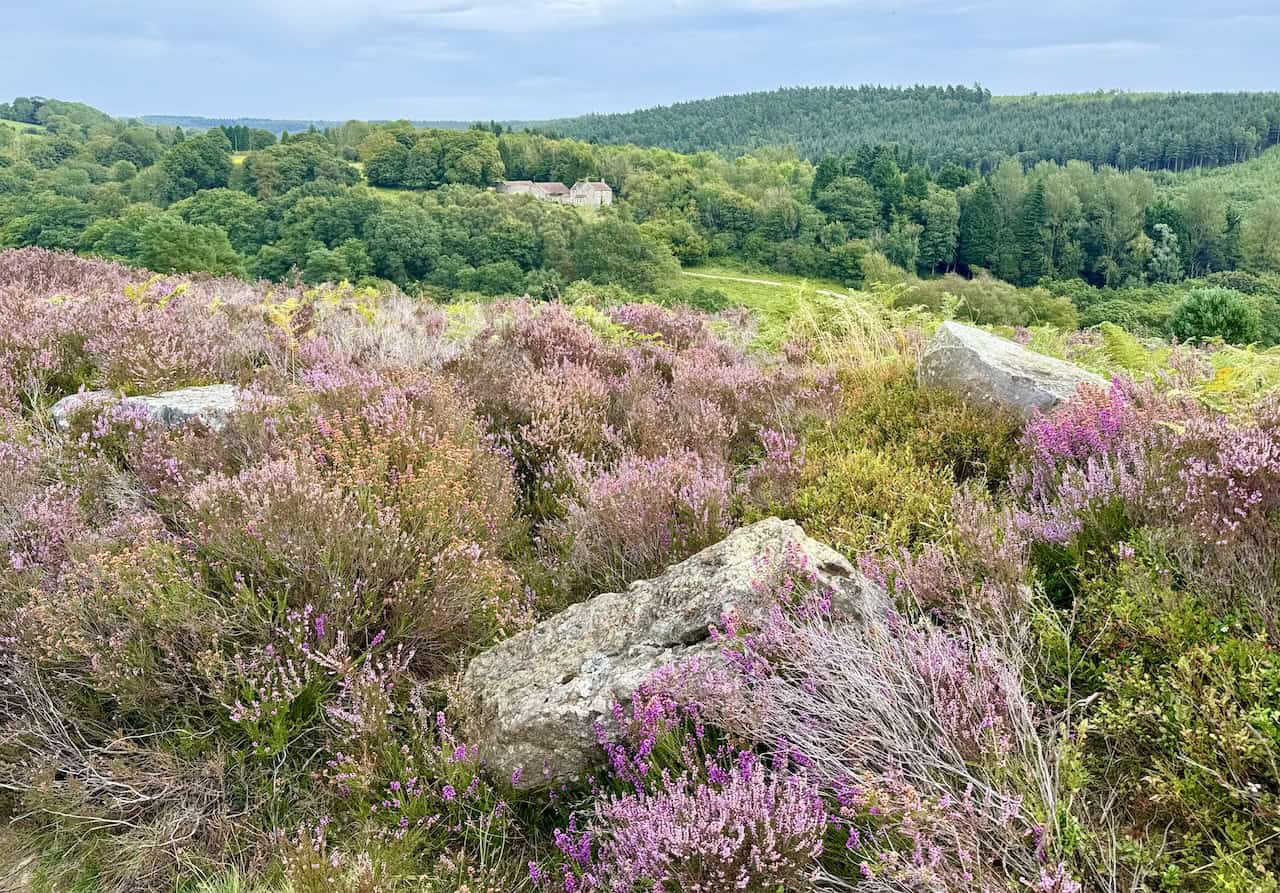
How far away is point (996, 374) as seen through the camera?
15.1 feet

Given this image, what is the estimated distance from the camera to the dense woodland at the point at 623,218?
53875 millimetres

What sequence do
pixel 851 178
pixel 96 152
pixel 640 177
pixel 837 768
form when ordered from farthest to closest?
pixel 640 177 → pixel 851 178 → pixel 96 152 → pixel 837 768

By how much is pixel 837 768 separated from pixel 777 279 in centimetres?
7928

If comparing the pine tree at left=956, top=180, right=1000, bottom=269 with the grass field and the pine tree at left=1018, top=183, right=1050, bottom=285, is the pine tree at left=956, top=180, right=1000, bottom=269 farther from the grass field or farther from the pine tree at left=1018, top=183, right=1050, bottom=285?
the grass field

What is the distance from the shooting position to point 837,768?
6.49ft

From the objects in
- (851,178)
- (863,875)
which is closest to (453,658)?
(863,875)

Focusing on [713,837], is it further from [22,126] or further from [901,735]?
[22,126]

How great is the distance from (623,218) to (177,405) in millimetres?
74566

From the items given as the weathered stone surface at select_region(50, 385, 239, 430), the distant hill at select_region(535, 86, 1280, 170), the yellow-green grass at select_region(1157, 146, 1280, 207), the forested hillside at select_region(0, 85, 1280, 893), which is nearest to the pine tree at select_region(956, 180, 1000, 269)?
the yellow-green grass at select_region(1157, 146, 1280, 207)

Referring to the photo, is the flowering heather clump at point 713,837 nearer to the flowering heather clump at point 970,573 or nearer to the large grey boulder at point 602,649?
the large grey boulder at point 602,649

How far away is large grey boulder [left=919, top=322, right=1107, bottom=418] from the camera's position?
4.44m

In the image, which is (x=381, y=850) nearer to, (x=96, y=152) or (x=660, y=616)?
(x=660, y=616)

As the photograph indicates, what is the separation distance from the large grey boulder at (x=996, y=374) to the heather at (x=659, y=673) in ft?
0.80

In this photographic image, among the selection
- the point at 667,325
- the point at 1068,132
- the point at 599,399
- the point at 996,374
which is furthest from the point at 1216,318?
the point at 1068,132
